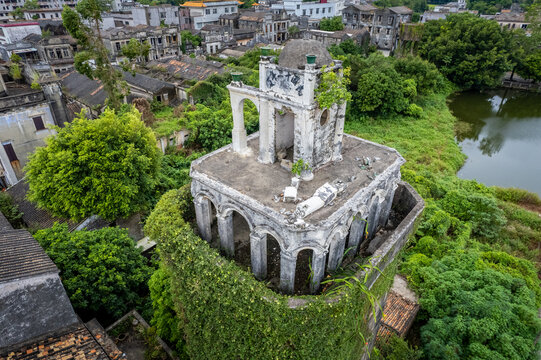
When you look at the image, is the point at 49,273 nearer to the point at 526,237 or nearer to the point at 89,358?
the point at 89,358

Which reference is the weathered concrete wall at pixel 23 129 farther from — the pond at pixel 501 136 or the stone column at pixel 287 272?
the pond at pixel 501 136

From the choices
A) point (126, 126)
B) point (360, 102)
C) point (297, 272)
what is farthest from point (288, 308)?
point (360, 102)

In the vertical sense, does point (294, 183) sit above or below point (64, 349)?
above

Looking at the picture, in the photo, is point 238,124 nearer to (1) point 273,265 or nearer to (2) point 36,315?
(1) point 273,265

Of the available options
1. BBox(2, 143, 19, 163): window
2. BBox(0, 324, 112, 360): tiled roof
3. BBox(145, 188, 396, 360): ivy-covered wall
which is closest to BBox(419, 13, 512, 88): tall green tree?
BBox(145, 188, 396, 360): ivy-covered wall

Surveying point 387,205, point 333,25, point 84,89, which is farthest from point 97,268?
point 333,25

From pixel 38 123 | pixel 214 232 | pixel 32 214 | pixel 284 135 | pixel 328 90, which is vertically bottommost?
pixel 32 214
